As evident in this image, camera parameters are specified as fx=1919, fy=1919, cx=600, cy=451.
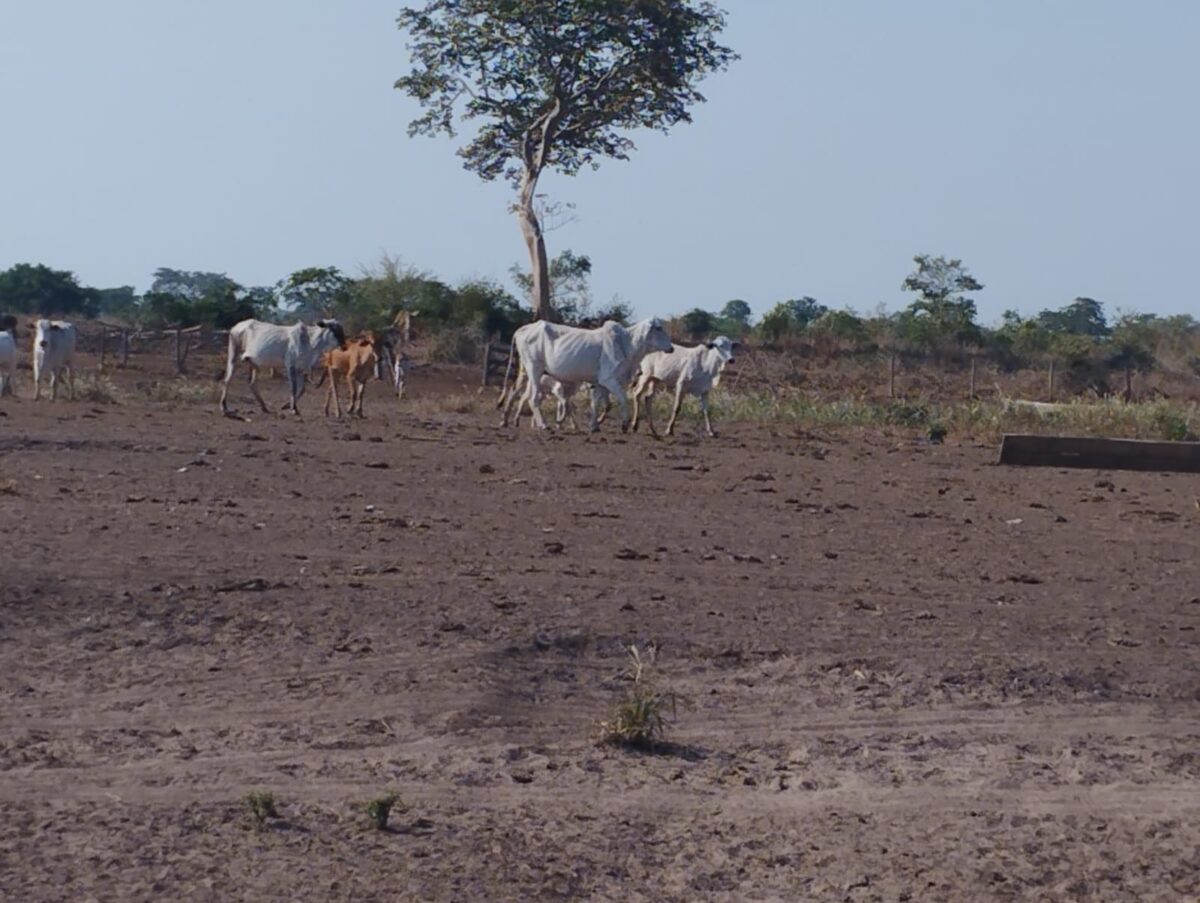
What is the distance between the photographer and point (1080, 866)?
646 centimetres

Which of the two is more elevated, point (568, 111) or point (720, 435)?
point (568, 111)

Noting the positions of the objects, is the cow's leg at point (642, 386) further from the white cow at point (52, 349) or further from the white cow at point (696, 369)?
the white cow at point (52, 349)

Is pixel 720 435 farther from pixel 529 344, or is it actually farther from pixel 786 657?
pixel 786 657

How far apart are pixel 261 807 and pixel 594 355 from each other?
19.6m

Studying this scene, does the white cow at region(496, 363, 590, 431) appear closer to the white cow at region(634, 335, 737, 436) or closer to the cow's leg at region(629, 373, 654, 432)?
the cow's leg at region(629, 373, 654, 432)

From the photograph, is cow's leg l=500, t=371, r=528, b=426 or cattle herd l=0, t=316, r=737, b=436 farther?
cow's leg l=500, t=371, r=528, b=426

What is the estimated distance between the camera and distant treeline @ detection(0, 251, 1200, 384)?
49344 millimetres

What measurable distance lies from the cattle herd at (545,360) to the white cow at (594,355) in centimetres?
1

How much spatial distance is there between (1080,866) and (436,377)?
3576 centimetres

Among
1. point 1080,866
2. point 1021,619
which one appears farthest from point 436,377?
point 1080,866

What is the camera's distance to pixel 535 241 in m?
44.6

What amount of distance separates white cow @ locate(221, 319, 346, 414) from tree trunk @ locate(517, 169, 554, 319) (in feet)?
50.3

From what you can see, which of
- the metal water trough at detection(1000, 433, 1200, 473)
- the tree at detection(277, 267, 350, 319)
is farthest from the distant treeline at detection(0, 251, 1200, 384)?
the metal water trough at detection(1000, 433, 1200, 473)

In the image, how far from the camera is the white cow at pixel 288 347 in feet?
92.2
